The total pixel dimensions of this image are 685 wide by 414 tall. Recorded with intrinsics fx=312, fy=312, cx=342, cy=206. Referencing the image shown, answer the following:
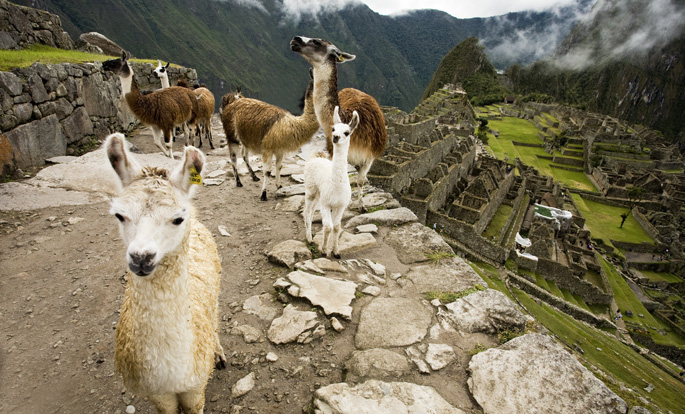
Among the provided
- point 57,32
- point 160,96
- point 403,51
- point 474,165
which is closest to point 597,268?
point 474,165

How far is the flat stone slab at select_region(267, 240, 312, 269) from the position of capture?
4.20 meters

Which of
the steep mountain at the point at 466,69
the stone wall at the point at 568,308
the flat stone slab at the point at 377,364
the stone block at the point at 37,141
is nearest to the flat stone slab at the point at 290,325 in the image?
the flat stone slab at the point at 377,364

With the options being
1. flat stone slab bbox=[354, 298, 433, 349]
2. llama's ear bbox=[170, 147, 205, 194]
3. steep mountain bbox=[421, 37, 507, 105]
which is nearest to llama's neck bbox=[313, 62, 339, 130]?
flat stone slab bbox=[354, 298, 433, 349]

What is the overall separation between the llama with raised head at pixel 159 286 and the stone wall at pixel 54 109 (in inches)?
230

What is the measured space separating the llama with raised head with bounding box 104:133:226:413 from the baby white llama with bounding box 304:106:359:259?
2.30 metres

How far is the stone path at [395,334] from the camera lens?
8.05ft

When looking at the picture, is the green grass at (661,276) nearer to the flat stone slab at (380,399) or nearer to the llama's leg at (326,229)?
the llama's leg at (326,229)

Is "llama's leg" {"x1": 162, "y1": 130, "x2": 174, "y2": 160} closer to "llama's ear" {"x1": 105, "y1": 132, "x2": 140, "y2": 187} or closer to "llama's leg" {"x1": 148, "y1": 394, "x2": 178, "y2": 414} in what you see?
"llama's ear" {"x1": 105, "y1": 132, "x2": 140, "y2": 187}

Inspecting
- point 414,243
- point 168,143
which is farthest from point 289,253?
point 168,143

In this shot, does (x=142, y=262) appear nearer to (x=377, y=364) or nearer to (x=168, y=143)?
(x=377, y=364)

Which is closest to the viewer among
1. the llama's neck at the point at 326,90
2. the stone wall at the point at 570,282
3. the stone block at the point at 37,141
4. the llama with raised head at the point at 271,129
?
the llama's neck at the point at 326,90

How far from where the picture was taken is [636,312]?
2248 centimetres

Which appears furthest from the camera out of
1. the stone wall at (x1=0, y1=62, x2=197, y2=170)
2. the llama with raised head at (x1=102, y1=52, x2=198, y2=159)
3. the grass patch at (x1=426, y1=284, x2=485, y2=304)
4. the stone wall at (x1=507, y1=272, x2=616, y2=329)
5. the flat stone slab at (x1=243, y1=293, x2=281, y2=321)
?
the stone wall at (x1=507, y1=272, x2=616, y2=329)

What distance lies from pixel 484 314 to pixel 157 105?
27.7ft
